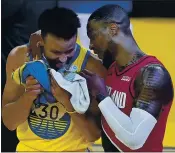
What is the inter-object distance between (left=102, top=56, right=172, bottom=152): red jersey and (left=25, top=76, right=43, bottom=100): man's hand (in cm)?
34

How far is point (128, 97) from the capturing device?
2.15m

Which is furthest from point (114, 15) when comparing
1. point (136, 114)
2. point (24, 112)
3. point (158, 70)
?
point (24, 112)

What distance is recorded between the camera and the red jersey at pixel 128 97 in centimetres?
215

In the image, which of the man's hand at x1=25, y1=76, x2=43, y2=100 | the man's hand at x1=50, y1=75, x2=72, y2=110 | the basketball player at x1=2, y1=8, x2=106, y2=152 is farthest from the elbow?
the man's hand at x1=50, y1=75, x2=72, y2=110

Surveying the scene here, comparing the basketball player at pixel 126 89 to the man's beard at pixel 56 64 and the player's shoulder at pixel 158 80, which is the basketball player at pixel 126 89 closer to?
the player's shoulder at pixel 158 80

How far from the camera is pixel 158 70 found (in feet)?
7.03

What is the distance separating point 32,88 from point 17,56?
177mm

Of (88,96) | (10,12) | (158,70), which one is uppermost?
(10,12)

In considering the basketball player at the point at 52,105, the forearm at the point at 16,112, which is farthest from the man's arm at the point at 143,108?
the forearm at the point at 16,112

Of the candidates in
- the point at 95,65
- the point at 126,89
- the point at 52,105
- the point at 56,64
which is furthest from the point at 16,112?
the point at 126,89

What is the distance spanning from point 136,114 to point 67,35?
1.63ft

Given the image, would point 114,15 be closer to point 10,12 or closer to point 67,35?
point 67,35

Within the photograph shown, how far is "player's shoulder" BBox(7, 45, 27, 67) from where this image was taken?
223cm

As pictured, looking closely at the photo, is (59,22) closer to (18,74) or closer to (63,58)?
(63,58)
